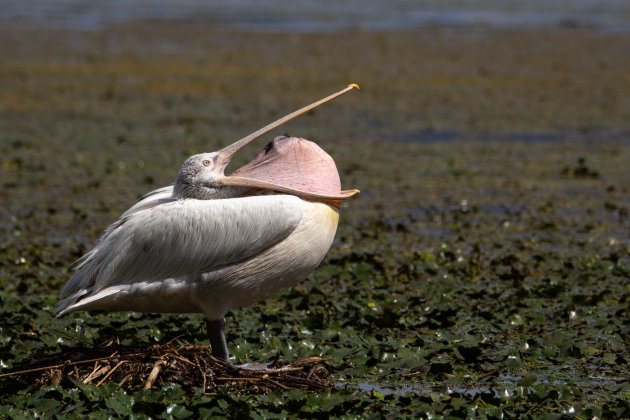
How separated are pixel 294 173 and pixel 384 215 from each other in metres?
4.19

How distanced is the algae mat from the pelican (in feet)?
1.33

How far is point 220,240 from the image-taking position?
4.42 m

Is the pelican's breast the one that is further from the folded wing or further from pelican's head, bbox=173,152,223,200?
pelican's head, bbox=173,152,223,200

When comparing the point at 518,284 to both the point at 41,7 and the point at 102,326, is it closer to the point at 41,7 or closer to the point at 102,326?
the point at 102,326

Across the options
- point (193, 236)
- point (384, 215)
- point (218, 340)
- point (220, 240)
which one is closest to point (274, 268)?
point (220, 240)

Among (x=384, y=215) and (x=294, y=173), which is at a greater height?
(x=294, y=173)

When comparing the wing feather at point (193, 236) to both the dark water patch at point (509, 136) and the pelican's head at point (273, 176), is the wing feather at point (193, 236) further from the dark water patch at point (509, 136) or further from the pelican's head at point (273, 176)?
the dark water patch at point (509, 136)

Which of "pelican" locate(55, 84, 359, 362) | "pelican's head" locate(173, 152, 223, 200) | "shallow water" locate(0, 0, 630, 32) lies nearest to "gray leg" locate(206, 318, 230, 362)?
"pelican" locate(55, 84, 359, 362)

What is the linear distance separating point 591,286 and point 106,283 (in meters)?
3.39

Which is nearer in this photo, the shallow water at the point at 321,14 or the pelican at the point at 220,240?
the pelican at the point at 220,240

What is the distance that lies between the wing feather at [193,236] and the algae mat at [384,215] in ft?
1.63

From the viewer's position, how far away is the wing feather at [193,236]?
14.4 feet

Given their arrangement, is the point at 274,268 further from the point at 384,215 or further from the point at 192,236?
the point at 384,215

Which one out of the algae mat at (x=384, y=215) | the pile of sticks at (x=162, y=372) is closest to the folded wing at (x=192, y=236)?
the pile of sticks at (x=162, y=372)
